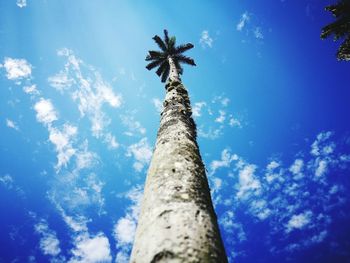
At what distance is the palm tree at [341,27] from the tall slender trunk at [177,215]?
666 inches

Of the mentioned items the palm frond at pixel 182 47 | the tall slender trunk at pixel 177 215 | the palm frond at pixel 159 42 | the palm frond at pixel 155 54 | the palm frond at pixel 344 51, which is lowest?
the tall slender trunk at pixel 177 215

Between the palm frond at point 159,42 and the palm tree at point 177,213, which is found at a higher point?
the palm frond at point 159,42

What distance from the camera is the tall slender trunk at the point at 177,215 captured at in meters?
1.49

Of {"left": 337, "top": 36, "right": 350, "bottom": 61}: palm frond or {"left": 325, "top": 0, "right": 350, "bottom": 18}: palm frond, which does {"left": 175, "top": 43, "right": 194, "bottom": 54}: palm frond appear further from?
{"left": 337, "top": 36, "right": 350, "bottom": 61}: palm frond

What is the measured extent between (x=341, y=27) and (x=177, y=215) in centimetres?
1875

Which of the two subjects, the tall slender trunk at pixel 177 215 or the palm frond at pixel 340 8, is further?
the palm frond at pixel 340 8

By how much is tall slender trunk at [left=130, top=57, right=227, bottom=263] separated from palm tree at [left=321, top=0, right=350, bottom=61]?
1692 centimetres

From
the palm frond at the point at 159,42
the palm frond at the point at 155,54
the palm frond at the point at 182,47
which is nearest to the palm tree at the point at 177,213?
the palm frond at the point at 155,54

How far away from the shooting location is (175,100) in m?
5.39

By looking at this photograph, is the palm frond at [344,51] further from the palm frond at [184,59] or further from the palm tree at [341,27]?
the palm frond at [184,59]

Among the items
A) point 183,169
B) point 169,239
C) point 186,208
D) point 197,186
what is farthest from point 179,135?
point 169,239

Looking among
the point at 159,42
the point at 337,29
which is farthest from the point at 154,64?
the point at 337,29

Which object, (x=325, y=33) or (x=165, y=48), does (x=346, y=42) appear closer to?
(x=325, y=33)

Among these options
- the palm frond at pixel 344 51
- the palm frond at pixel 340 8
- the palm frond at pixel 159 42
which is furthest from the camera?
the palm frond at pixel 159 42
